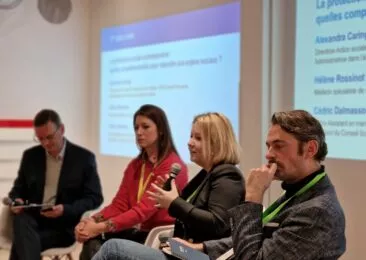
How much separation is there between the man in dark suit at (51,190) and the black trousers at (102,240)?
0.42 metres

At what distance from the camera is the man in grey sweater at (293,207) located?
5.88 ft

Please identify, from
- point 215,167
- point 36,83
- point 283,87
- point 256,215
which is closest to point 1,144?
point 36,83

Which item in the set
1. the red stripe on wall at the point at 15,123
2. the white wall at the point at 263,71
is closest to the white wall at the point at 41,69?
the red stripe on wall at the point at 15,123

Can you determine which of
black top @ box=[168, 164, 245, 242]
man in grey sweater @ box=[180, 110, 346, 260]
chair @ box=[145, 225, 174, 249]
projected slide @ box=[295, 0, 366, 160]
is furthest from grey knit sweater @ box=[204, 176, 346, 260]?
projected slide @ box=[295, 0, 366, 160]

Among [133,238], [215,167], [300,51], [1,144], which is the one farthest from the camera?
[1,144]

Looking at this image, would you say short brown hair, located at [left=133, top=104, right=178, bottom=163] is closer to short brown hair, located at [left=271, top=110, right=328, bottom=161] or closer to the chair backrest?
the chair backrest

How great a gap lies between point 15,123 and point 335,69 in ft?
10.2

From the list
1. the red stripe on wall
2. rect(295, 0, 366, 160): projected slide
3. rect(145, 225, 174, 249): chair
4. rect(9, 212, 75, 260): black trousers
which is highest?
rect(295, 0, 366, 160): projected slide

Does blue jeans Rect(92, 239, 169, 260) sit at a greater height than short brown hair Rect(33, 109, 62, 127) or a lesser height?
lesser

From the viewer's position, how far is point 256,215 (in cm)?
191

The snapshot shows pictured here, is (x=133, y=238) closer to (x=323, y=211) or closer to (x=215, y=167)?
(x=215, y=167)

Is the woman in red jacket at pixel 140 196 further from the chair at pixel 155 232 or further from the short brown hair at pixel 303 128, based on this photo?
the short brown hair at pixel 303 128

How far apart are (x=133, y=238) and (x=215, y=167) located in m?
0.81

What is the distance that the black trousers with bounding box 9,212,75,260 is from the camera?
11.1 feet
